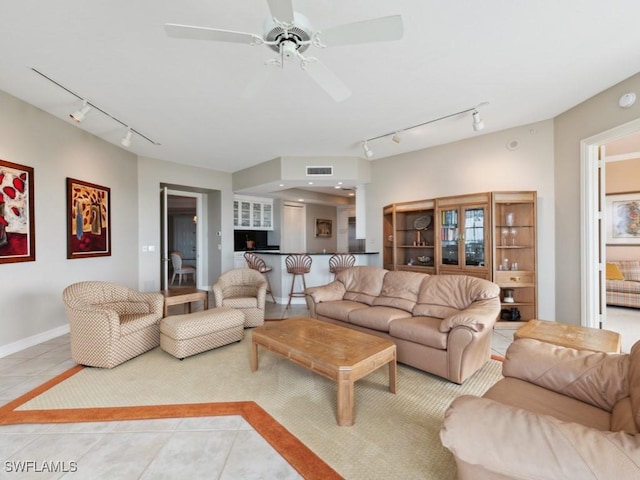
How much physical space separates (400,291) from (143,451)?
9.43 ft

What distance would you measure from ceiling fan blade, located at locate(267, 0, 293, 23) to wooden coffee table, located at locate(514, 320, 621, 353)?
2775 millimetres

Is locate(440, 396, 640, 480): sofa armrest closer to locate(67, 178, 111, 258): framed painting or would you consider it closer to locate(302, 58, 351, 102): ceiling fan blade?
locate(302, 58, 351, 102): ceiling fan blade

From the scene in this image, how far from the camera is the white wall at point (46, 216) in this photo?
10.7 feet

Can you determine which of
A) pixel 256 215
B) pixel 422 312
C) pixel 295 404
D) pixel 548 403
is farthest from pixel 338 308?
pixel 256 215

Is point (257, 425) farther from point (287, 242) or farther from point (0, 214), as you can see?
point (287, 242)

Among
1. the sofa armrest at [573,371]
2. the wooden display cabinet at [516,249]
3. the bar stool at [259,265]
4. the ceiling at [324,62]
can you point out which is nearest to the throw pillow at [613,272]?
the wooden display cabinet at [516,249]

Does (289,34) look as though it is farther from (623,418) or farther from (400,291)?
(400,291)

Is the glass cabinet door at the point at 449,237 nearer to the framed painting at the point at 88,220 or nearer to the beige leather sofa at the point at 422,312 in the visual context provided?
the beige leather sofa at the point at 422,312

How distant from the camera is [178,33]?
66.2 inches

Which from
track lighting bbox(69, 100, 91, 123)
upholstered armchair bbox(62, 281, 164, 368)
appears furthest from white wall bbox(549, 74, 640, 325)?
track lighting bbox(69, 100, 91, 123)

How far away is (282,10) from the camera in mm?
1556

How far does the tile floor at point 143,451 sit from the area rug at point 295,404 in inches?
4.2

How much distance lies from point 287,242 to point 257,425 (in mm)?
6123

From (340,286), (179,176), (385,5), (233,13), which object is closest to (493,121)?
(385,5)
